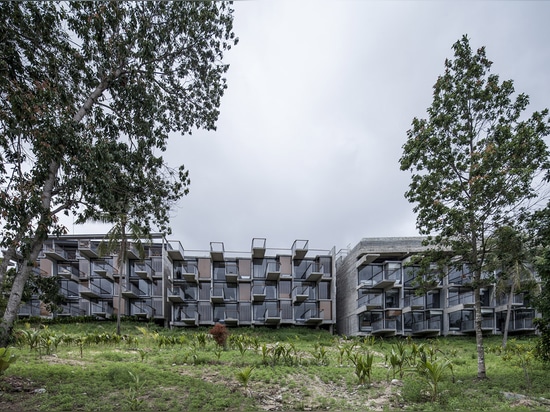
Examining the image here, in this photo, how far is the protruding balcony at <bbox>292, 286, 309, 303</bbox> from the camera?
37.5 meters

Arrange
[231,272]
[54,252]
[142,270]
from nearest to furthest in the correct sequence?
[142,270] → [54,252] → [231,272]

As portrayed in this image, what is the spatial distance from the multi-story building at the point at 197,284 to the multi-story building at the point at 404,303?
3864 mm

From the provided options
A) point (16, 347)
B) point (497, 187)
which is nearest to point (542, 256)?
point (497, 187)

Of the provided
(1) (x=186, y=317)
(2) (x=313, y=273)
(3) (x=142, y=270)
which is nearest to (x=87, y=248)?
(3) (x=142, y=270)

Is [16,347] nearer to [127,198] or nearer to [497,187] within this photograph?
[127,198]

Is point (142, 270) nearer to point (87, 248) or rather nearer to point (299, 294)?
point (87, 248)

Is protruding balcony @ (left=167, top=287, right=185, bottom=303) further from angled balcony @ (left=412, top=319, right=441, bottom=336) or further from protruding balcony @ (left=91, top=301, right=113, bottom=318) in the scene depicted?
angled balcony @ (left=412, top=319, right=441, bottom=336)

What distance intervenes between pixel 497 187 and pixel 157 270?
110 ft

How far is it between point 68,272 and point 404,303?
110ft

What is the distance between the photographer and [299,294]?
37.8m

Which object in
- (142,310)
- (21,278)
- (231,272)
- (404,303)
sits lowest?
(142,310)

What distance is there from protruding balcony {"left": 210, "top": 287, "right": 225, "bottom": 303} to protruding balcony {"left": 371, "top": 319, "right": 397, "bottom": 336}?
15.0m

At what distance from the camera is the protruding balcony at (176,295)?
123 ft

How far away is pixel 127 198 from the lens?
40.1ft
